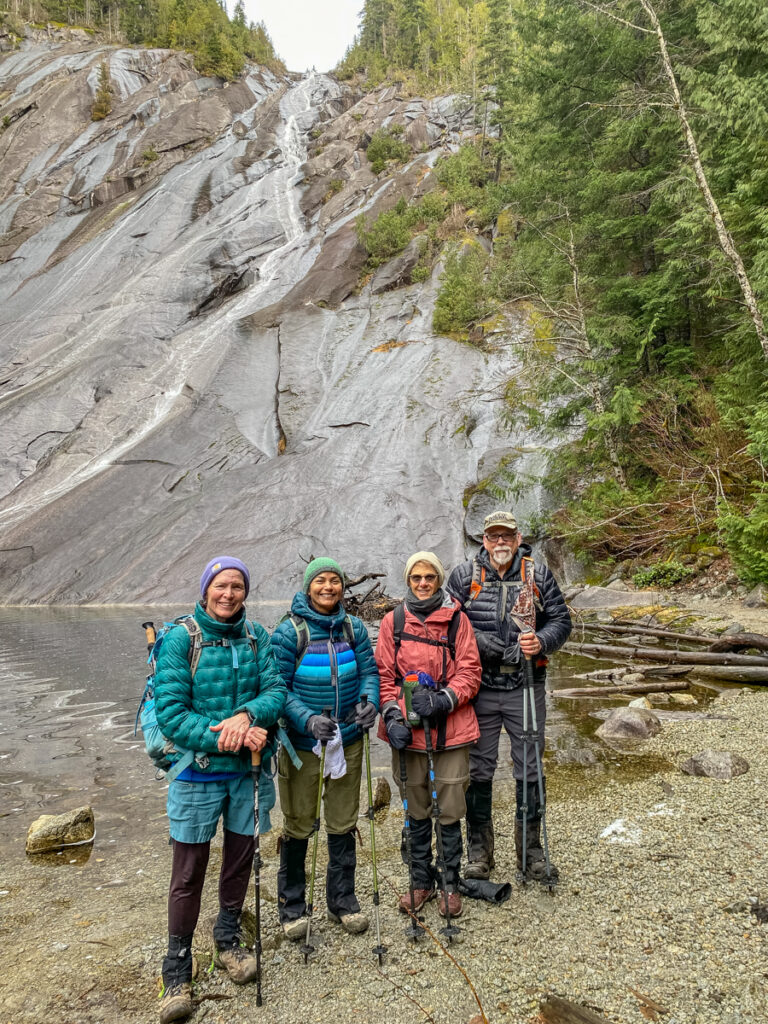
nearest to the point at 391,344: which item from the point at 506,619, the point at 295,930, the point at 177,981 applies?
the point at 506,619

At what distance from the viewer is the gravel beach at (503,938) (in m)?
3.14

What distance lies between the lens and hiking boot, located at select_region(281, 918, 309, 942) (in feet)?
12.5

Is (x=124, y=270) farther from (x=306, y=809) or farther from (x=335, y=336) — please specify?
(x=306, y=809)

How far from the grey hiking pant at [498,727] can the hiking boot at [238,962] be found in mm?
1737

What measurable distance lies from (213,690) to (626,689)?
7.69 meters

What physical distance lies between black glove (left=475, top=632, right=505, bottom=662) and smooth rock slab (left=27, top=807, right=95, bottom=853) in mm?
4063

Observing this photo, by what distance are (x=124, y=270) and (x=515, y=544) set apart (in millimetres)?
45356

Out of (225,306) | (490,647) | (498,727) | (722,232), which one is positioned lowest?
(498,727)

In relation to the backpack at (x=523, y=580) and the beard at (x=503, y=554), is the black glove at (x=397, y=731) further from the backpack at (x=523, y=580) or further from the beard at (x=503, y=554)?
the beard at (x=503, y=554)

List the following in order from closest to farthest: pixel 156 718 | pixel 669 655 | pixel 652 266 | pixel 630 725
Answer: pixel 156 718
pixel 630 725
pixel 669 655
pixel 652 266

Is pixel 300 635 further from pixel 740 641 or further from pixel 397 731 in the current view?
pixel 740 641

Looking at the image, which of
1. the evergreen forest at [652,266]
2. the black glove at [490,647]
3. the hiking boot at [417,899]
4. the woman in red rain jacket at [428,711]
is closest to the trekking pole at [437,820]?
the woman in red rain jacket at [428,711]

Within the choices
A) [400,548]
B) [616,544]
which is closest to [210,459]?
[400,548]

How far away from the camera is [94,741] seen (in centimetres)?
891
